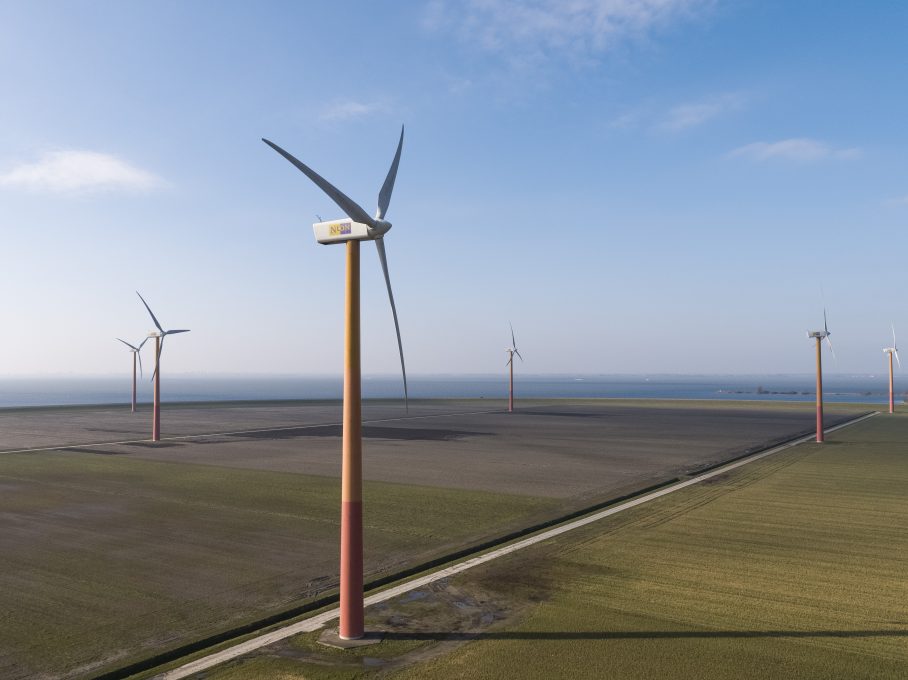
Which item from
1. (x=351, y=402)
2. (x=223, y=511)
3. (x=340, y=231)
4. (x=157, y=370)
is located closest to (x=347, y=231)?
(x=340, y=231)

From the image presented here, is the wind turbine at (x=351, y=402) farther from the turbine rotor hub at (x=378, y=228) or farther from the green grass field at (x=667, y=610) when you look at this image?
the green grass field at (x=667, y=610)

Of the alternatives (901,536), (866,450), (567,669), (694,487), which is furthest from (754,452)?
(567,669)

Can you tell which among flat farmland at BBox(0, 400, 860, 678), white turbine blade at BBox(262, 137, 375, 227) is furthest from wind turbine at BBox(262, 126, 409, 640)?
flat farmland at BBox(0, 400, 860, 678)

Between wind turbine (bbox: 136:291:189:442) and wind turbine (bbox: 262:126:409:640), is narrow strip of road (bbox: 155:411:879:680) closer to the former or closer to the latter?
wind turbine (bbox: 262:126:409:640)

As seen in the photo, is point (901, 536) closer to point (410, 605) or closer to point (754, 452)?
point (410, 605)

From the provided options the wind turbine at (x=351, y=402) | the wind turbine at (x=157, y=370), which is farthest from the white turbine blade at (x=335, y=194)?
the wind turbine at (x=157, y=370)

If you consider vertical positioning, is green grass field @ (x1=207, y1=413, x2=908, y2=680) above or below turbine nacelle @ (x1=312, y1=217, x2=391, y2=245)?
below
